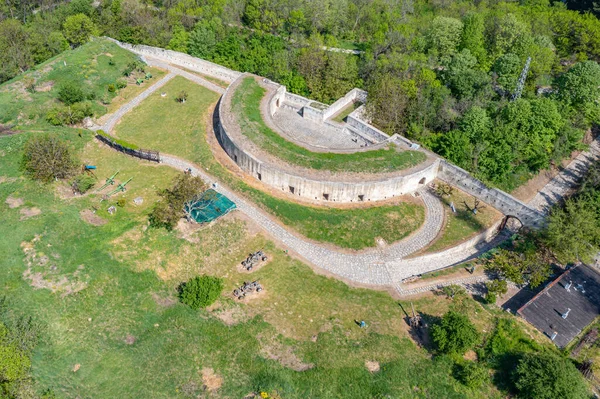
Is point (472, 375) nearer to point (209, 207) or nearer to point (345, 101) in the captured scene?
point (209, 207)

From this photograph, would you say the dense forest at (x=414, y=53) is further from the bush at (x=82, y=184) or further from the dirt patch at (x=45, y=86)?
the bush at (x=82, y=184)

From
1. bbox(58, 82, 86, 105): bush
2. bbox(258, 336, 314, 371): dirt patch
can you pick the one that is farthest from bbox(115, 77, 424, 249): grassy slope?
bbox(258, 336, 314, 371): dirt patch

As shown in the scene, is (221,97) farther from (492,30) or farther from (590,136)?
(590,136)

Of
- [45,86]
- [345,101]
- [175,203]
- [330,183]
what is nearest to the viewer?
[175,203]

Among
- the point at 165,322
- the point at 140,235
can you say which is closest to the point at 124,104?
the point at 140,235

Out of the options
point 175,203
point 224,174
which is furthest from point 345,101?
point 175,203

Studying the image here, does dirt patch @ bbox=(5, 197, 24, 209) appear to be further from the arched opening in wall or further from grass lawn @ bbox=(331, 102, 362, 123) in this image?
the arched opening in wall

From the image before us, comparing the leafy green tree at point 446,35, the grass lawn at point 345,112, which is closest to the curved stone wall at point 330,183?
the grass lawn at point 345,112
